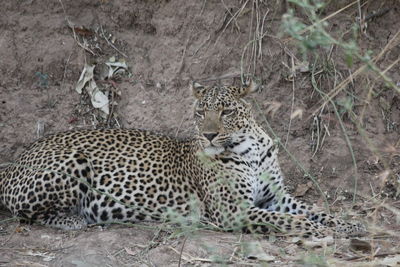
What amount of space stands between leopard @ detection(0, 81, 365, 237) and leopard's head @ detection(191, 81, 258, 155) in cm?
1

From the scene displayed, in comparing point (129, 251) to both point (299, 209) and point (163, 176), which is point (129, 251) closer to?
point (163, 176)

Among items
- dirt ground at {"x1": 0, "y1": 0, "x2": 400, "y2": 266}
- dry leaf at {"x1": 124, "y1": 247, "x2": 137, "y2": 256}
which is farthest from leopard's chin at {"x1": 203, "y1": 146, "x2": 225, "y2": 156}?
dirt ground at {"x1": 0, "y1": 0, "x2": 400, "y2": 266}

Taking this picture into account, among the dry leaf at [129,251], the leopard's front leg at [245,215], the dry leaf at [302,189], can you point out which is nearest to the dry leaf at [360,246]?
the leopard's front leg at [245,215]

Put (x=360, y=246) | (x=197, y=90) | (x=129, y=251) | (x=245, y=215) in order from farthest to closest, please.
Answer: (x=197, y=90), (x=245, y=215), (x=129, y=251), (x=360, y=246)

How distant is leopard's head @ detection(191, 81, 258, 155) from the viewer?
8008 mm

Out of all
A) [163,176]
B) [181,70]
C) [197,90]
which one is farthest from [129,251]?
[181,70]

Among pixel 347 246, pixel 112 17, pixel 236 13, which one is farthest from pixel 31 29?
pixel 347 246

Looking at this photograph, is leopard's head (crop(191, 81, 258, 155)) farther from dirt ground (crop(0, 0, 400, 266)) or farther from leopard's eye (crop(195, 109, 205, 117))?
dirt ground (crop(0, 0, 400, 266))

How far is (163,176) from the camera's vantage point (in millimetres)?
8703

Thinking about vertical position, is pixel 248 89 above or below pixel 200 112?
above

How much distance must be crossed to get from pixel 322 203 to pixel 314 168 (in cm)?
61

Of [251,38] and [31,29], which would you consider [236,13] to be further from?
[31,29]

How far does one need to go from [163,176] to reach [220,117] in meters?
1.12

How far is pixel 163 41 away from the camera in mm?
10352
